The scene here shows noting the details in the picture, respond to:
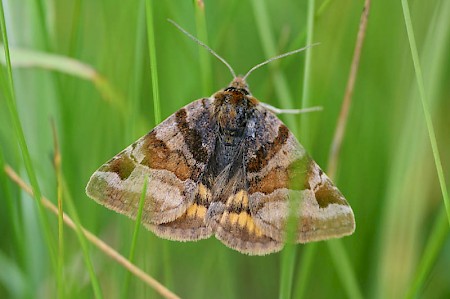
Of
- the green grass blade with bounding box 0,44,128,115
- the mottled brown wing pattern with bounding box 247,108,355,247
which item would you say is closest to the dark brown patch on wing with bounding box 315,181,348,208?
the mottled brown wing pattern with bounding box 247,108,355,247

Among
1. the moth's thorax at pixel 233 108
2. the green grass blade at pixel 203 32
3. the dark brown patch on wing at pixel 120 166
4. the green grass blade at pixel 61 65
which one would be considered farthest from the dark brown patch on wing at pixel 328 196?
the green grass blade at pixel 61 65

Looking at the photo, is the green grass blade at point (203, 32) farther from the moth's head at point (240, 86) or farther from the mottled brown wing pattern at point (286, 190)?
the mottled brown wing pattern at point (286, 190)

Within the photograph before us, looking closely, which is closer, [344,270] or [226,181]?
[344,270]

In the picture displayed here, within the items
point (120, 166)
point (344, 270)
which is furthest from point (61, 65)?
point (344, 270)

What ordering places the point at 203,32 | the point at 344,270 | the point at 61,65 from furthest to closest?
the point at 61,65 → the point at 344,270 → the point at 203,32

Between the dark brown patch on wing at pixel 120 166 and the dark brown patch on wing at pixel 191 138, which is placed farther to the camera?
the dark brown patch on wing at pixel 191 138

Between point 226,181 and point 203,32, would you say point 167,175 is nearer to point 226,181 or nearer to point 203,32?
point 226,181
